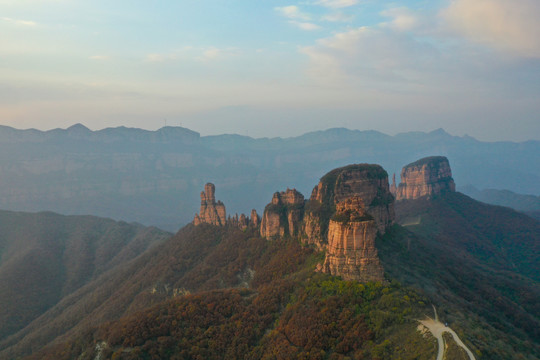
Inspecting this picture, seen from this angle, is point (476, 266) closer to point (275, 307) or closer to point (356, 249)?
point (356, 249)

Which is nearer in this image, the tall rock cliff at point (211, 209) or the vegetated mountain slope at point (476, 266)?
the vegetated mountain slope at point (476, 266)

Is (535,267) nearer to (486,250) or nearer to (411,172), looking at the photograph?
(486,250)

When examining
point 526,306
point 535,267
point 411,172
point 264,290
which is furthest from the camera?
point 411,172

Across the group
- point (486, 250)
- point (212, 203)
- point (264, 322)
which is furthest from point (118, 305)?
point (486, 250)

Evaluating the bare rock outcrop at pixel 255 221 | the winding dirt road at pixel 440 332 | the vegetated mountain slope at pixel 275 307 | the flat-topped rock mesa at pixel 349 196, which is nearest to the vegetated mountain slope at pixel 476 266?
the vegetated mountain slope at pixel 275 307

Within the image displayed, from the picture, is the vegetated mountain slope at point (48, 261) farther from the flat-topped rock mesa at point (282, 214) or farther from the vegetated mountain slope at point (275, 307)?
the flat-topped rock mesa at point (282, 214)

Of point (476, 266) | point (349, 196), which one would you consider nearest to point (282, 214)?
point (349, 196)

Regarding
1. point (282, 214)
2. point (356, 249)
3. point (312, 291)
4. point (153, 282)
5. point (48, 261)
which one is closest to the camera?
point (356, 249)
